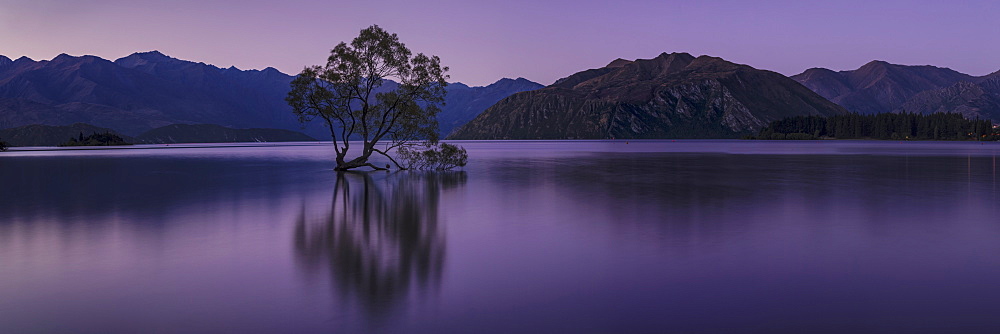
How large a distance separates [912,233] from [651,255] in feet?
30.3

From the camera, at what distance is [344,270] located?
12.8 metres

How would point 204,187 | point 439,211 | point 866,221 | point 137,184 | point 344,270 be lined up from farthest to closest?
point 137,184 < point 204,187 < point 439,211 < point 866,221 < point 344,270

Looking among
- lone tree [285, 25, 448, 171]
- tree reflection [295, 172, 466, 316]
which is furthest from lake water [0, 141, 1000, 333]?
lone tree [285, 25, 448, 171]

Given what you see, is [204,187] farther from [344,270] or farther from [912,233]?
[912,233]

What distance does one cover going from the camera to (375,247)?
15.7 m

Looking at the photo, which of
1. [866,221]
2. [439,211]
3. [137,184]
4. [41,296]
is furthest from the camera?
[137,184]

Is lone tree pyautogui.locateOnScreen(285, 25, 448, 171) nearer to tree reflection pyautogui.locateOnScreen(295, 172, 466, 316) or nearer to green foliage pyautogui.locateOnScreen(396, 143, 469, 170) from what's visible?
green foliage pyautogui.locateOnScreen(396, 143, 469, 170)

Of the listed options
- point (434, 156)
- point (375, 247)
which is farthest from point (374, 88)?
point (375, 247)

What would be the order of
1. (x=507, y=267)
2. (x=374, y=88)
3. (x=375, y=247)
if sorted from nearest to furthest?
(x=507, y=267), (x=375, y=247), (x=374, y=88)

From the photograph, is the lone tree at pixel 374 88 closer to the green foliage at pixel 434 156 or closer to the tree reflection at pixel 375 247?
the green foliage at pixel 434 156

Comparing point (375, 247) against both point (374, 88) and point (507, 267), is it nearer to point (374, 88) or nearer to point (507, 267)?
point (507, 267)

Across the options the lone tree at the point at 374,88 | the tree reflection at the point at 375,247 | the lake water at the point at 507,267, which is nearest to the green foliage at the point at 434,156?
the lone tree at the point at 374,88

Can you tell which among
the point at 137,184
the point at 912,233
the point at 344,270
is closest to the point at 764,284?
the point at 344,270

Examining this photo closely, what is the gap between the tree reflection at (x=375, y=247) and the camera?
11.3 m
